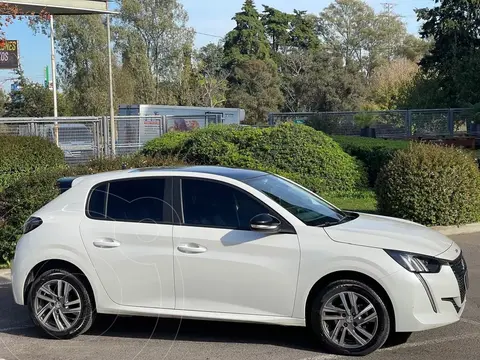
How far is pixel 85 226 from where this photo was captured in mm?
6168

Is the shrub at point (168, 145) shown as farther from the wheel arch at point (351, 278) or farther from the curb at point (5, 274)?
the wheel arch at point (351, 278)

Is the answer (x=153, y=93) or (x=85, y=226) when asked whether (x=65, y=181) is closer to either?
(x=85, y=226)

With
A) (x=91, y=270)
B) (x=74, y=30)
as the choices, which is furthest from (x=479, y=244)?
(x=74, y=30)

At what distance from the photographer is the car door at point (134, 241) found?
590 centimetres

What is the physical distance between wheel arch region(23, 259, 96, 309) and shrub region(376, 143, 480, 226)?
6589 mm

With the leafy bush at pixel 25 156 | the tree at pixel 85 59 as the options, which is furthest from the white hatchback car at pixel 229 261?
the tree at pixel 85 59

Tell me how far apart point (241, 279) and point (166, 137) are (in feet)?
42.4

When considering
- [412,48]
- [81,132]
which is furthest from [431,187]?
[412,48]

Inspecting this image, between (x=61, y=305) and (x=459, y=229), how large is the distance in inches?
294

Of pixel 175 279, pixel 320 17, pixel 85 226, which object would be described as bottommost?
pixel 175 279

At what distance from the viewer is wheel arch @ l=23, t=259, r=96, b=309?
616 cm

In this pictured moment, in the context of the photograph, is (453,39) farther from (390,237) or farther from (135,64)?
(390,237)

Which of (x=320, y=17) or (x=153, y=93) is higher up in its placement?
(x=320, y=17)

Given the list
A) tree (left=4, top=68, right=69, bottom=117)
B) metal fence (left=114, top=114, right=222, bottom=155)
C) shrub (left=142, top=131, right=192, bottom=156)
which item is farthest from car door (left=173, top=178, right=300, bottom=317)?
tree (left=4, top=68, right=69, bottom=117)
